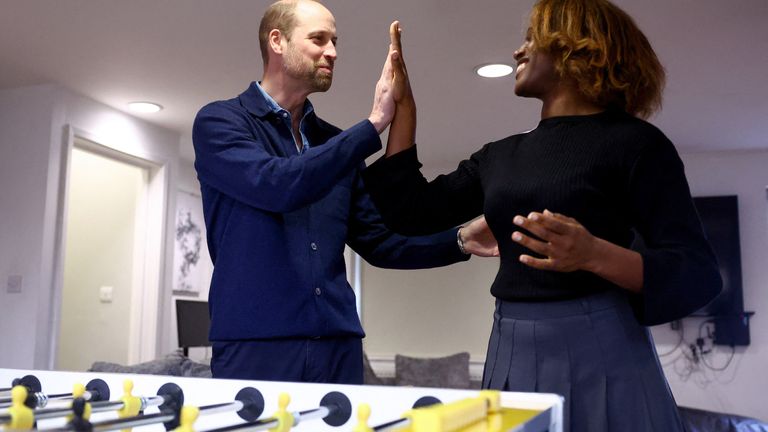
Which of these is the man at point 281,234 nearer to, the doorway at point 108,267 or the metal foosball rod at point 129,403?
the metal foosball rod at point 129,403

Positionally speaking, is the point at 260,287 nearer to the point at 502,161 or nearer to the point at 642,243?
the point at 502,161

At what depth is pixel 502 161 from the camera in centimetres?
139

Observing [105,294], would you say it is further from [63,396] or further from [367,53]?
[63,396]

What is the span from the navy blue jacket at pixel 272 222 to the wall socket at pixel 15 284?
10.9 feet

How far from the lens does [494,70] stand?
421cm

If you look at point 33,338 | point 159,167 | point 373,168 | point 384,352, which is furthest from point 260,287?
point 384,352

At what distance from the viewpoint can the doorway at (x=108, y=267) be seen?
5422 mm

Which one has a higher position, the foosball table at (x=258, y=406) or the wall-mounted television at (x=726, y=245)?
the wall-mounted television at (x=726, y=245)

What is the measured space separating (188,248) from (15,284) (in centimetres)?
210

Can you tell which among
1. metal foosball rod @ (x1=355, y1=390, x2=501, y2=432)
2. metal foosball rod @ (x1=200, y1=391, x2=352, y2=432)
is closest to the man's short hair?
metal foosball rod @ (x1=200, y1=391, x2=352, y2=432)

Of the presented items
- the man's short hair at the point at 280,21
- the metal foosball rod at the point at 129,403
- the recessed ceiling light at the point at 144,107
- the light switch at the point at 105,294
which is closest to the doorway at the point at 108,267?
the light switch at the point at 105,294

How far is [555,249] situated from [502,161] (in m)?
0.33

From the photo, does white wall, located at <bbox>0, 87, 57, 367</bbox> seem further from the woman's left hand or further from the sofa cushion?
the woman's left hand

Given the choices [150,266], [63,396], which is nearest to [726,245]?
[150,266]
